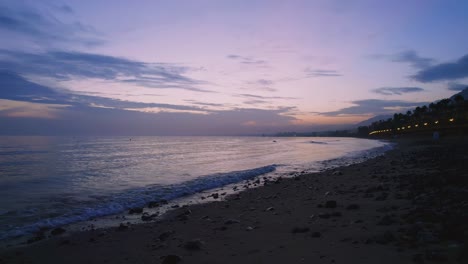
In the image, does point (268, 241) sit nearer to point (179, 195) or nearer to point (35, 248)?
point (35, 248)

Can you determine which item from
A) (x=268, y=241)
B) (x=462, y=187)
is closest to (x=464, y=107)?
(x=462, y=187)

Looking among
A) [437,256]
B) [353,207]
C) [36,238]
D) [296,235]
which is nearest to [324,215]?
[353,207]

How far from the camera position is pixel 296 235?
24.9 feet

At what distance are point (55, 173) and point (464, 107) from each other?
434ft

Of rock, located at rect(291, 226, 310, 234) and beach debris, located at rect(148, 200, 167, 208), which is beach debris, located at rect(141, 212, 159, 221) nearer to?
beach debris, located at rect(148, 200, 167, 208)

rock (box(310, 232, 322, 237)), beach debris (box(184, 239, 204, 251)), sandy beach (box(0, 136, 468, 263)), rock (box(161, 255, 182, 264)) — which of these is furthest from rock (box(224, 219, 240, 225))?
rock (box(161, 255, 182, 264))

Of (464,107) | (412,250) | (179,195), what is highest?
(464,107)

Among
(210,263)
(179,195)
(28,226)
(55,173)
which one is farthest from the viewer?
(55,173)

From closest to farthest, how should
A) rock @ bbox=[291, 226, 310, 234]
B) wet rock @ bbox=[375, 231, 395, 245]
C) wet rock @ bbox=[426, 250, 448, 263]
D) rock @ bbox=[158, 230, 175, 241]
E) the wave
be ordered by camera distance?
1. wet rock @ bbox=[426, 250, 448, 263]
2. wet rock @ bbox=[375, 231, 395, 245]
3. rock @ bbox=[291, 226, 310, 234]
4. rock @ bbox=[158, 230, 175, 241]
5. the wave

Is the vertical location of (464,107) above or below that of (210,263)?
above

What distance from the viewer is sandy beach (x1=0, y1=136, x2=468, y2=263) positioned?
576 centimetres

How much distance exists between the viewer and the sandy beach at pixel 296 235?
5758 millimetres

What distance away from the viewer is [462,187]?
36.5 ft

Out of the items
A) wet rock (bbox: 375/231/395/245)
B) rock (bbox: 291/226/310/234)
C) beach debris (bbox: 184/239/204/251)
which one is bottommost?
beach debris (bbox: 184/239/204/251)
